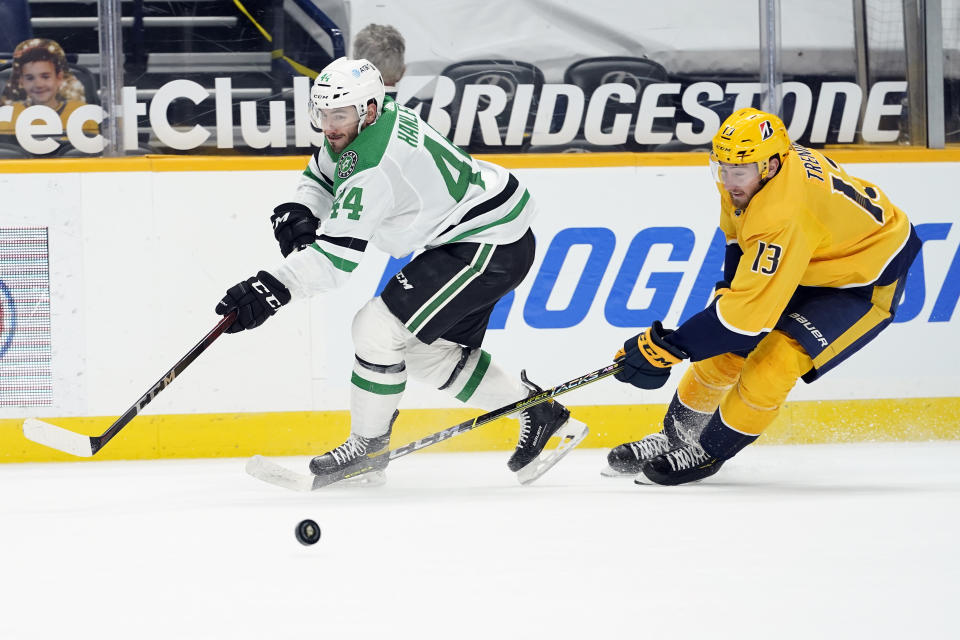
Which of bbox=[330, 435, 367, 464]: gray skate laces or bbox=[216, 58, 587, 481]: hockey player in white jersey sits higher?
bbox=[216, 58, 587, 481]: hockey player in white jersey

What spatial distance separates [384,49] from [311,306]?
1.04 meters

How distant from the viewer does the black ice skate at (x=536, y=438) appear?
10.9 ft

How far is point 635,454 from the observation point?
11.1 ft

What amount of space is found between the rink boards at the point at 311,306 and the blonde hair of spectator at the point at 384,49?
50 centimetres

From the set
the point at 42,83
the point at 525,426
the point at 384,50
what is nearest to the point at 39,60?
the point at 42,83

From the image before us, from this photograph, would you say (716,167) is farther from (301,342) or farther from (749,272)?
(301,342)

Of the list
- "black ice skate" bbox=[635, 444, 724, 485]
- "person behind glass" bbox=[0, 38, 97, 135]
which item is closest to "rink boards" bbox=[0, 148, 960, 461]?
"person behind glass" bbox=[0, 38, 97, 135]

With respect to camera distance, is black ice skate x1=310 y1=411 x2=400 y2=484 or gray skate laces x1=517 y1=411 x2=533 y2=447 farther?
gray skate laces x1=517 y1=411 x2=533 y2=447

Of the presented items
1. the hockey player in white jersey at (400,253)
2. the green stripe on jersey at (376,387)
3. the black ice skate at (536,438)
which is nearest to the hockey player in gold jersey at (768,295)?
the black ice skate at (536,438)

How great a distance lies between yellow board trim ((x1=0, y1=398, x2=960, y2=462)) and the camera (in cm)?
408

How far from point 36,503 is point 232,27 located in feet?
6.57

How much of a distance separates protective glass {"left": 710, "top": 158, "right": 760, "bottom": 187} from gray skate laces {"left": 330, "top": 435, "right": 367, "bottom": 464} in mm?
1258

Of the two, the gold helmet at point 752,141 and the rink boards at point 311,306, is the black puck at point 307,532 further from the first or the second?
the rink boards at point 311,306

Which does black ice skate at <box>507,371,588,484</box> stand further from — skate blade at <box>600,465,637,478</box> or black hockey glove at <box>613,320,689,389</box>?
black hockey glove at <box>613,320,689,389</box>
